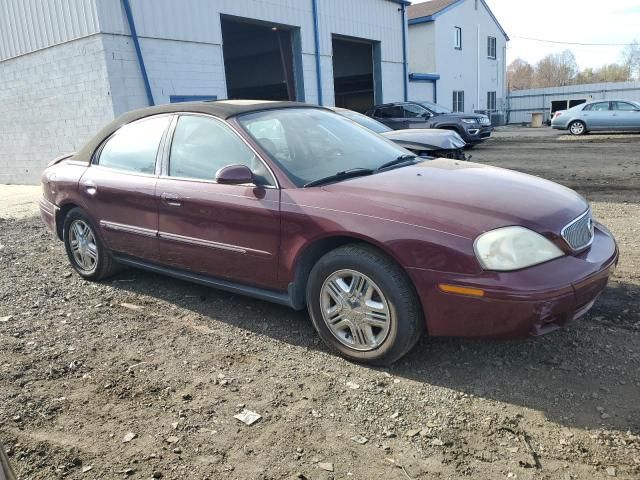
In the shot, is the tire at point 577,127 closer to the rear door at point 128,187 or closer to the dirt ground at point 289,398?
the dirt ground at point 289,398

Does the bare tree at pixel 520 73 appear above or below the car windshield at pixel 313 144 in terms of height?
above

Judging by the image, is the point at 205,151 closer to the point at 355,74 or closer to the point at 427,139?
the point at 427,139

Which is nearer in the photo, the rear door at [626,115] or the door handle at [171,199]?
the door handle at [171,199]

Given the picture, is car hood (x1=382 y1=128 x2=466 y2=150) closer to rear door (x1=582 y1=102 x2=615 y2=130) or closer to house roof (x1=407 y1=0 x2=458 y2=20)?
rear door (x1=582 y1=102 x2=615 y2=130)

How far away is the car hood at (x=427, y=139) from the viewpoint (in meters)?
8.34

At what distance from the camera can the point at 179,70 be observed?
1241cm

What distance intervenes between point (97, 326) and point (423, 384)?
8.51 feet

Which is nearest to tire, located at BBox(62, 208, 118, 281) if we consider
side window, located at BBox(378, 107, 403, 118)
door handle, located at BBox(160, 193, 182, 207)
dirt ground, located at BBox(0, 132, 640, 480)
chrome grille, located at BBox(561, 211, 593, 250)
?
dirt ground, located at BBox(0, 132, 640, 480)

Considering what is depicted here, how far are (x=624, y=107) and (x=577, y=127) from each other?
1.80 meters

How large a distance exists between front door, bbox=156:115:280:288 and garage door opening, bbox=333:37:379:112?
17.4 metres

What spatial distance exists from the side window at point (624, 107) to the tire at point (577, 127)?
127 centimetres

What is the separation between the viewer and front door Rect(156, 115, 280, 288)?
12.0ft

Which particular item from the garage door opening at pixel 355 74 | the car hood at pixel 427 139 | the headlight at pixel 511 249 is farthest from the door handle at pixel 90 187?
the garage door opening at pixel 355 74

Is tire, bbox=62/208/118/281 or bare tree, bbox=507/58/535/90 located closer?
tire, bbox=62/208/118/281
